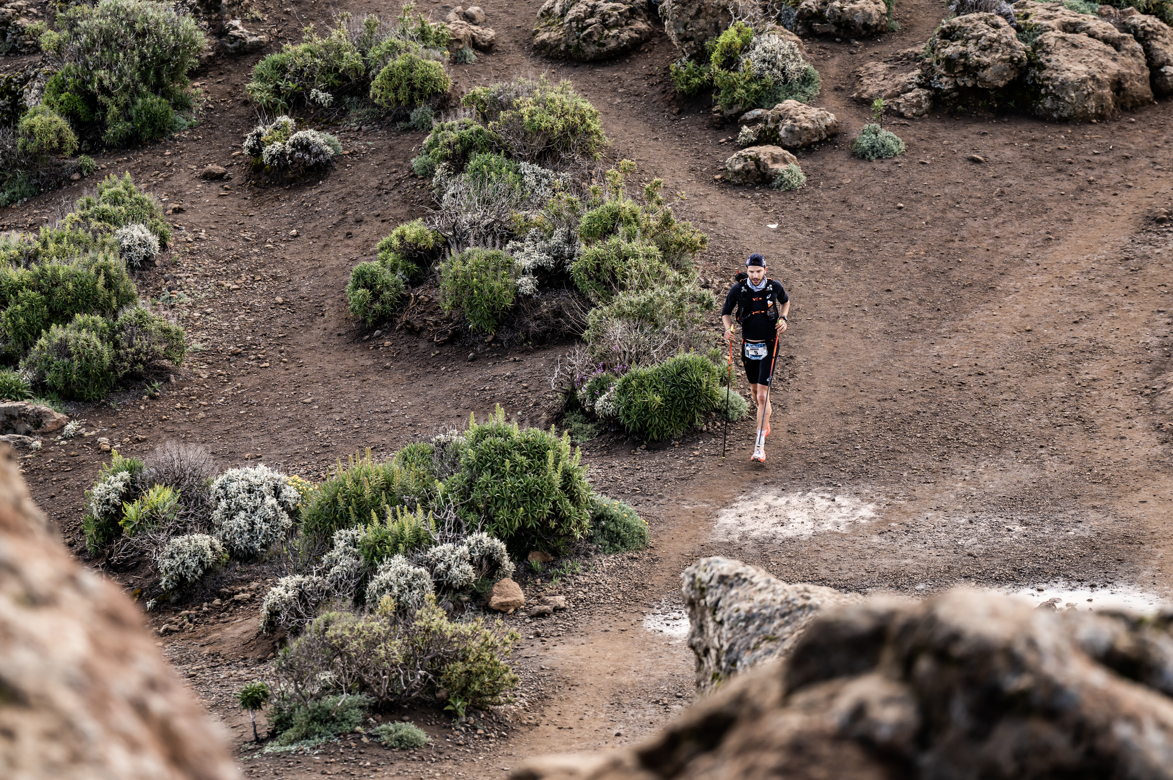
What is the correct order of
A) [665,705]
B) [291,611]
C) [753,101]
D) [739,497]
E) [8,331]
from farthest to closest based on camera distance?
[753,101] → [8,331] → [739,497] → [291,611] → [665,705]

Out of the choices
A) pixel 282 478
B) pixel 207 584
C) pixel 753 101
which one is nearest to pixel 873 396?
pixel 282 478

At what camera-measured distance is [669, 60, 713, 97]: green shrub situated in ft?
58.9

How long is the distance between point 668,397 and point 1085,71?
1061 centimetres

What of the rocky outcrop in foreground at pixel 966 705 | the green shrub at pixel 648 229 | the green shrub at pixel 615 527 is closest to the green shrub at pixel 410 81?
the green shrub at pixel 648 229

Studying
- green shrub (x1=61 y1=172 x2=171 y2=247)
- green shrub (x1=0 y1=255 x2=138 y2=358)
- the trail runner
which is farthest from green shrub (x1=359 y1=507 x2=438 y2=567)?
green shrub (x1=61 y1=172 x2=171 y2=247)

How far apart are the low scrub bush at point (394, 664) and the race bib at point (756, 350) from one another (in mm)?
4532

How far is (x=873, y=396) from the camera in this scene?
10312 millimetres

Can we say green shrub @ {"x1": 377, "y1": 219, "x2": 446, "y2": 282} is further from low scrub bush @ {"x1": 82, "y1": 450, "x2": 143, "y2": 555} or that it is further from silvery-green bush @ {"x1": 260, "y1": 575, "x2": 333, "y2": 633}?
silvery-green bush @ {"x1": 260, "y1": 575, "x2": 333, "y2": 633}

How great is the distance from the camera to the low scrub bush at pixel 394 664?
224 inches

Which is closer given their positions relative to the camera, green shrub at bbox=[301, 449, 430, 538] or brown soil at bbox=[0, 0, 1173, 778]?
brown soil at bbox=[0, 0, 1173, 778]

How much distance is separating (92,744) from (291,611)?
19.9 feet

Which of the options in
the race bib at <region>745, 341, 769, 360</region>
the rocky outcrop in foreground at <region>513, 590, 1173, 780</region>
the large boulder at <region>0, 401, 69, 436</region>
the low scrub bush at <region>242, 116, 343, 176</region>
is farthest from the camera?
the low scrub bush at <region>242, 116, 343, 176</region>

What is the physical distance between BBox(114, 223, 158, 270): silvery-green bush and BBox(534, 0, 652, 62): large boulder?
31.7 feet

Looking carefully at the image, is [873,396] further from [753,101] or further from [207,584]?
[753,101]
